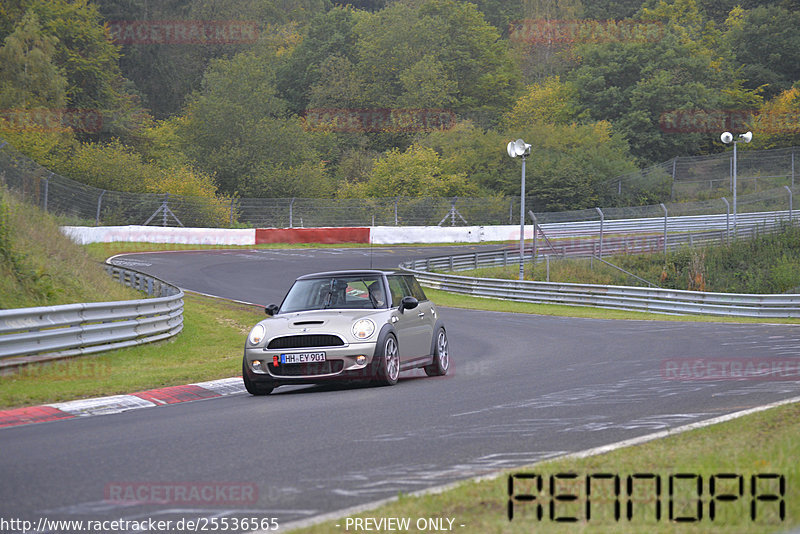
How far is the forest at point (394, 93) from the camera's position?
67.0 metres

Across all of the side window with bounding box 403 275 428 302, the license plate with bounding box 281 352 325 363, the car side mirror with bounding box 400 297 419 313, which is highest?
the side window with bounding box 403 275 428 302

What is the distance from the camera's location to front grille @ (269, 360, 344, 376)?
11367 millimetres

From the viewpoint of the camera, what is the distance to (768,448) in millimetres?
6344

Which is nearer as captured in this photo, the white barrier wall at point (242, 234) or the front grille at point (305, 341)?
the front grille at point (305, 341)

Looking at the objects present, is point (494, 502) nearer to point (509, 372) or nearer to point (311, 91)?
point (509, 372)

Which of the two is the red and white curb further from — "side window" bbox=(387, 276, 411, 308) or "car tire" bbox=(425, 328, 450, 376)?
"car tire" bbox=(425, 328, 450, 376)

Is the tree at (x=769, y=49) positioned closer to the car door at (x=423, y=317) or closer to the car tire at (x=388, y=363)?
the car door at (x=423, y=317)

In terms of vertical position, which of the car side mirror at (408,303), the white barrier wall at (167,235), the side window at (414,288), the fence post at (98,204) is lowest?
the car side mirror at (408,303)

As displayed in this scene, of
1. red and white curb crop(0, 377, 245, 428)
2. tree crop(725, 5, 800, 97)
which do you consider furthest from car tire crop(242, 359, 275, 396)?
tree crop(725, 5, 800, 97)

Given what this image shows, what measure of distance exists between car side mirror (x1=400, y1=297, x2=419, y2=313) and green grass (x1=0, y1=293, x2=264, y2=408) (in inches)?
116

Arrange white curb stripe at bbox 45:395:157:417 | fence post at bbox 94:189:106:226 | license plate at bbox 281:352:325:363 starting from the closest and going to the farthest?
white curb stripe at bbox 45:395:157:417
license plate at bbox 281:352:325:363
fence post at bbox 94:189:106:226

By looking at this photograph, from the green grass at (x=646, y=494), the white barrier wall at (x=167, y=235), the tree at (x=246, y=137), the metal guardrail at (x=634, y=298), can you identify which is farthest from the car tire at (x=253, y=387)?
the tree at (x=246, y=137)

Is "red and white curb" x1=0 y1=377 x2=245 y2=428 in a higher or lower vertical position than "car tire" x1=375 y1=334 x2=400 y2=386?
lower

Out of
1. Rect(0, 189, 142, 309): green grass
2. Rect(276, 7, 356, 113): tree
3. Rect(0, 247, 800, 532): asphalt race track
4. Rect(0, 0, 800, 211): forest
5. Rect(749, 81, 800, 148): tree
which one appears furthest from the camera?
Rect(276, 7, 356, 113): tree
